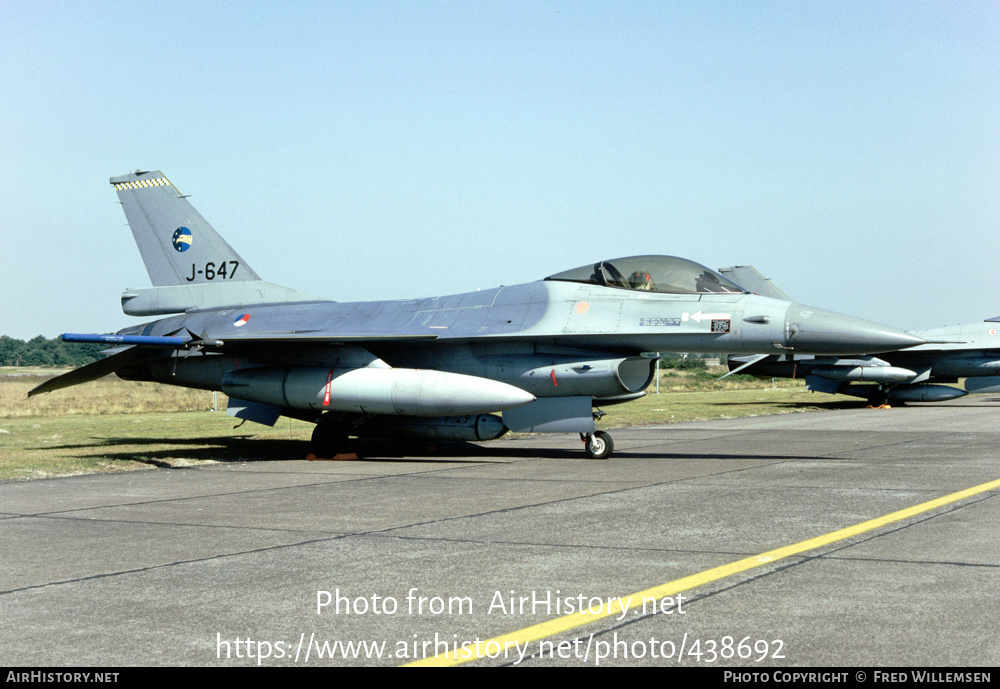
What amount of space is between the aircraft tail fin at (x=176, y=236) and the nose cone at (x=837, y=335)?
9.71 meters

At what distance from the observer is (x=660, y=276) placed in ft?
44.0

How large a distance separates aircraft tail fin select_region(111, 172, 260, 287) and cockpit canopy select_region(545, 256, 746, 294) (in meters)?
6.94

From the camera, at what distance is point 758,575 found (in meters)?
5.43

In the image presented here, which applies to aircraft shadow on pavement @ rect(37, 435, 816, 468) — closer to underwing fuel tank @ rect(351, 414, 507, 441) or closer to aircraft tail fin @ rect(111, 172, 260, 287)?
underwing fuel tank @ rect(351, 414, 507, 441)

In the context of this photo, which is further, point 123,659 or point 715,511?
point 715,511

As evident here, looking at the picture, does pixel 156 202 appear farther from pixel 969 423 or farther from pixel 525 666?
pixel 969 423

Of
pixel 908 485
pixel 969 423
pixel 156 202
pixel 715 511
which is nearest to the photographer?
pixel 715 511

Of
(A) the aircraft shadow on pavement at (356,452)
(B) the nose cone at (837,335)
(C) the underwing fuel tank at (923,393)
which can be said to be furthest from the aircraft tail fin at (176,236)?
(C) the underwing fuel tank at (923,393)

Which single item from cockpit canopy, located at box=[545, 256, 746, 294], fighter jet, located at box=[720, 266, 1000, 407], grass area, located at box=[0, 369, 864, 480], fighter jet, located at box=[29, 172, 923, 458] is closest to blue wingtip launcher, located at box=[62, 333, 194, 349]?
fighter jet, located at box=[29, 172, 923, 458]

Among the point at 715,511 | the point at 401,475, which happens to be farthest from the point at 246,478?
the point at 715,511

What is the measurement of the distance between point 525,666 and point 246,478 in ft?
27.8

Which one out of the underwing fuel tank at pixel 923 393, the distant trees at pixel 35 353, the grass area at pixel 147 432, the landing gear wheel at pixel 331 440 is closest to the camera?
the grass area at pixel 147 432

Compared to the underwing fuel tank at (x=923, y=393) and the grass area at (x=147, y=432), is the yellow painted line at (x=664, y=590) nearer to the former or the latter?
the grass area at (x=147, y=432)

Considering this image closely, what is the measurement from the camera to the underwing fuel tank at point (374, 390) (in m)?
12.8
